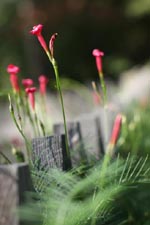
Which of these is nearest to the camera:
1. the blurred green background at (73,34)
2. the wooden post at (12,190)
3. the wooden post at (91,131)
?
the wooden post at (12,190)

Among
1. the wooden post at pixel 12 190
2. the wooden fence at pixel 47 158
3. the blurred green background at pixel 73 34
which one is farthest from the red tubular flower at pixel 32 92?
the blurred green background at pixel 73 34

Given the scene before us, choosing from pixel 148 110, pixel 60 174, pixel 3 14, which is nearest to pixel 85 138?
pixel 60 174

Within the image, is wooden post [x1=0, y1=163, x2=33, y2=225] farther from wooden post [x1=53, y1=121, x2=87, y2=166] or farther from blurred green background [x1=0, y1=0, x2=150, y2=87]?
blurred green background [x1=0, y1=0, x2=150, y2=87]

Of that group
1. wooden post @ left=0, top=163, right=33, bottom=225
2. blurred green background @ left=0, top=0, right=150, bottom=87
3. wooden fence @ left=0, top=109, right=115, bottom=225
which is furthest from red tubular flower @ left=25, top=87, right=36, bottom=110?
blurred green background @ left=0, top=0, right=150, bottom=87

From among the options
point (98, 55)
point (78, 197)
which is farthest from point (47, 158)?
point (98, 55)

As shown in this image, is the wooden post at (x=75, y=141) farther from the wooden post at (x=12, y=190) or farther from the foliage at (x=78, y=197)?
the wooden post at (x=12, y=190)

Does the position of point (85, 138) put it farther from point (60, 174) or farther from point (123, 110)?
point (123, 110)
